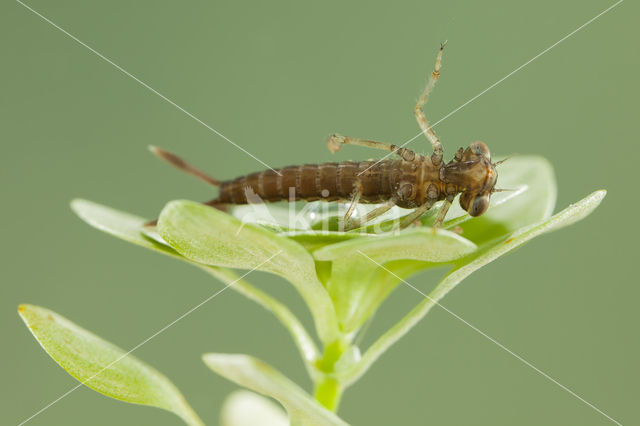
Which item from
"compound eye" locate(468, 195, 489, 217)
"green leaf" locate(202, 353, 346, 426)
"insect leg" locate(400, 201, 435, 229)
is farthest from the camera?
"insect leg" locate(400, 201, 435, 229)

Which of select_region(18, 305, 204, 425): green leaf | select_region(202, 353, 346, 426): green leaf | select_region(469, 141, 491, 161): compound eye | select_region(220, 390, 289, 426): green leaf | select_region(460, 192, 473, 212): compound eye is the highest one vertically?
select_region(469, 141, 491, 161): compound eye

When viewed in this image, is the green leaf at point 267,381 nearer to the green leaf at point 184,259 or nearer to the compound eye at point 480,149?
the green leaf at point 184,259

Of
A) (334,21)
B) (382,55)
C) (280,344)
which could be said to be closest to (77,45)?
(334,21)

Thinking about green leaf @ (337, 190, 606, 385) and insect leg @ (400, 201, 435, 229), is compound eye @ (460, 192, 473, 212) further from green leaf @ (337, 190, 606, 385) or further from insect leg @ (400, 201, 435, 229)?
green leaf @ (337, 190, 606, 385)

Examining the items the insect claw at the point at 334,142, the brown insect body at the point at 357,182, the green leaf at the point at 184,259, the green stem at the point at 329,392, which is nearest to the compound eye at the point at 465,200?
the brown insect body at the point at 357,182

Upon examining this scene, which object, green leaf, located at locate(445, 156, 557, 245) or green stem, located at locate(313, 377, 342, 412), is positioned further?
green leaf, located at locate(445, 156, 557, 245)

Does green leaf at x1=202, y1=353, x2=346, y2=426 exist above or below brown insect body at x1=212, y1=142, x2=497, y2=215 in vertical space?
below

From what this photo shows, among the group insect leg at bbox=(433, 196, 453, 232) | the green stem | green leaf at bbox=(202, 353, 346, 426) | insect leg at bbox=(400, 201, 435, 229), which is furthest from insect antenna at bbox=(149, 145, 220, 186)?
green leaf at bbox=(202, 353, 346, 426)

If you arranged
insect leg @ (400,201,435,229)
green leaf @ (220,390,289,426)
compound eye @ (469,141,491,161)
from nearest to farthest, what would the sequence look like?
1. green leaf @ (220,390,289,426)
2. insect leg @ (400,201,435,229)
3. compound eye @ (469,141,491,161)

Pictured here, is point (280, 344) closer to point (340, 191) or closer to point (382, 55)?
point (382, 55)
